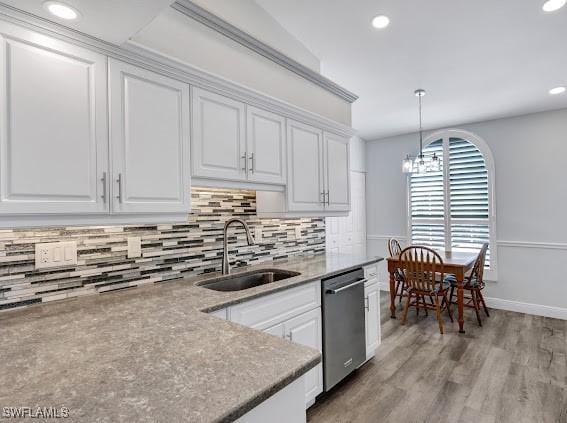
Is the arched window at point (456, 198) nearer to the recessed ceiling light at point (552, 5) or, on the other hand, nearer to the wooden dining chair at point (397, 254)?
the wooden dining chair at point (397, 254)

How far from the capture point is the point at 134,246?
1.88 metres

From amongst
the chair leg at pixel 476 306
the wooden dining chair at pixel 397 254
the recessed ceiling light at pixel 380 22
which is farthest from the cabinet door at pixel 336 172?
the chair leg at pixel 476 306

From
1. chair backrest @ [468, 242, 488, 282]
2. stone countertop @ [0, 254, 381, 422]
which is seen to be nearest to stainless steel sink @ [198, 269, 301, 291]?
stone countertop @ [0, 254, 381, 422]

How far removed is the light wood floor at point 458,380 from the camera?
2158 mm

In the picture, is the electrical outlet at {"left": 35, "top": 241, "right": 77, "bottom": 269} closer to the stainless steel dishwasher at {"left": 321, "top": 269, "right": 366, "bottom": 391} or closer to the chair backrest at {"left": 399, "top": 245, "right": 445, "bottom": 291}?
the stainless steel dishwasher at {"left": 321, "top": 269, "right": 366, "bottom": 391}

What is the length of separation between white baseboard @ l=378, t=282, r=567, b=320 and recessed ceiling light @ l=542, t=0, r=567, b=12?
296 centimetres

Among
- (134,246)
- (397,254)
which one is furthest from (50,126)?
(397,254)

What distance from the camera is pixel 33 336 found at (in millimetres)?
1143

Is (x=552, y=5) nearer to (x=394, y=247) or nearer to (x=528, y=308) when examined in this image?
(x=394, y=247)

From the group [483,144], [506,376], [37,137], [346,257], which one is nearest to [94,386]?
[37,137]

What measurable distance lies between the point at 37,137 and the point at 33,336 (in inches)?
30.1

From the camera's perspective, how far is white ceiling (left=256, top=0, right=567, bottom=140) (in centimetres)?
228

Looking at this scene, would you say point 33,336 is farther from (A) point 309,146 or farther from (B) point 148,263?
(A) point 309,146

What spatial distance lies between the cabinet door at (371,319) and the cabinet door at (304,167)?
0.86 metres
